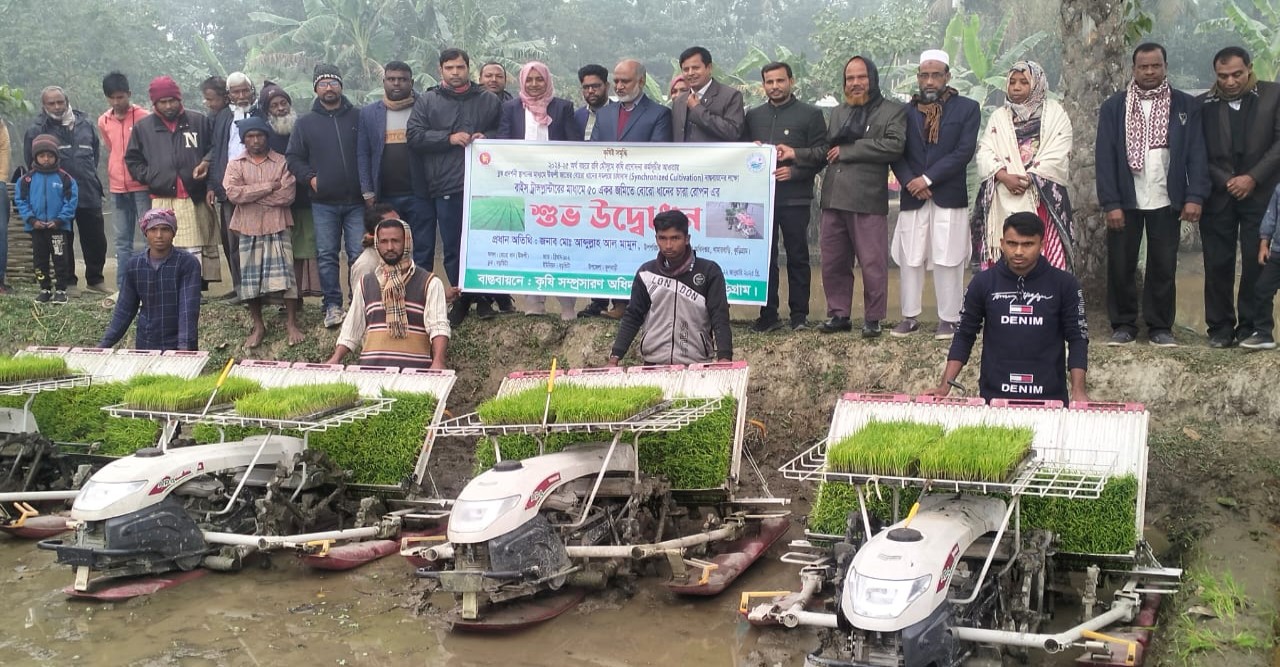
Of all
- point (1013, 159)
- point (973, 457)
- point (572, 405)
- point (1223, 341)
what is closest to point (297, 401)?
point (572, 405)

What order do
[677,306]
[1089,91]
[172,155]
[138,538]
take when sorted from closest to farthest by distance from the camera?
[138,538] → [677,306] → [1089,91] → [172,155]

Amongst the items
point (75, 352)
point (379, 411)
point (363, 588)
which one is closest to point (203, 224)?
point (75, 352)

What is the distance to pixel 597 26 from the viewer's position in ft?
141

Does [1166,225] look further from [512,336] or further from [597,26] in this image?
[597,26]

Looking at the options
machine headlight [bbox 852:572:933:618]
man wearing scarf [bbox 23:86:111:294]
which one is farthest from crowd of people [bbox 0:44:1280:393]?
machine headlight [bbox 852:572:933:618]

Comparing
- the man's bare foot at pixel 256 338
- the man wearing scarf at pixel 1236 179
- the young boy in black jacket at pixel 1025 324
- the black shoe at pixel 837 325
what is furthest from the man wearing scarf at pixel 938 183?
the man's bare foot at pixel 256 338

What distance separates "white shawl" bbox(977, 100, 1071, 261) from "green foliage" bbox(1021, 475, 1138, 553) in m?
3.15

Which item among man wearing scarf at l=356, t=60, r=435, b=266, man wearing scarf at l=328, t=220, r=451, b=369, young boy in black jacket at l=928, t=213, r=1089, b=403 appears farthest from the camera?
man wearing scarf at l=356, t=60, r=435, b=266

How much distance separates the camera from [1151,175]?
8445 mm

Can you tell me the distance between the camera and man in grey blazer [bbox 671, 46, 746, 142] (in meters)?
9.52

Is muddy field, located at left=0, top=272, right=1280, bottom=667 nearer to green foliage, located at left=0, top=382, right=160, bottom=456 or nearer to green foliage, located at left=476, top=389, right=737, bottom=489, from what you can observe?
green foliage, located at left=476, top=389, right=737, bottom=489

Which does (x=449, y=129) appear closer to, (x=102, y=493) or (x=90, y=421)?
(x=90, y=421)

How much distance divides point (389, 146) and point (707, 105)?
9.39 ft

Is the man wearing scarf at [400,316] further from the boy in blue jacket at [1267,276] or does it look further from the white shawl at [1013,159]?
the boy in blue jacket at [1267,276]
